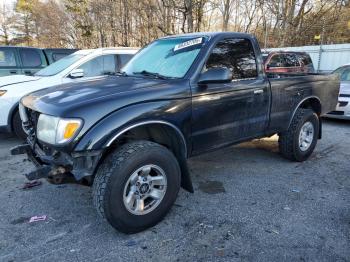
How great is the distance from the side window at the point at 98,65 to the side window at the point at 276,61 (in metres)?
5.61

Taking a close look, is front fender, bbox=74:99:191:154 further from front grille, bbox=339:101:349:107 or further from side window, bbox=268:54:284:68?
side window, bbox=268:54:284:68

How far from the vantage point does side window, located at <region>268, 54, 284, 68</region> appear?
10203 mm

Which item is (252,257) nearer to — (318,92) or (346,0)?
(318,92)

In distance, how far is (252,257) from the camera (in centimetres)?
263

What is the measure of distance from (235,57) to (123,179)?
6.98 feet

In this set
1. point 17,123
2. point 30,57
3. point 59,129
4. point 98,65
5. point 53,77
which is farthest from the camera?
point 30,57

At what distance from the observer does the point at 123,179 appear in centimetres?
274

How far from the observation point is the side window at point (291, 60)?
420 inches

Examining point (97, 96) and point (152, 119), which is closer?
point (97, 96)

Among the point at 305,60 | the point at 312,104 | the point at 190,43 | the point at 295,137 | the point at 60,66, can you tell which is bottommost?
the point at 295,137

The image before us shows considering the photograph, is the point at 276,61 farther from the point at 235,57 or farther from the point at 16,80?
the point at 16,80

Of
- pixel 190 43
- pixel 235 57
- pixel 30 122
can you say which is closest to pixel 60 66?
pixel 30 122

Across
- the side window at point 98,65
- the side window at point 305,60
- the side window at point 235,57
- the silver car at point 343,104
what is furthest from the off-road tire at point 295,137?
the side window at point 305,60

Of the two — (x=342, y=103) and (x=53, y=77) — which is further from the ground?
(x=53, y=77)
